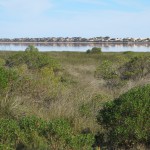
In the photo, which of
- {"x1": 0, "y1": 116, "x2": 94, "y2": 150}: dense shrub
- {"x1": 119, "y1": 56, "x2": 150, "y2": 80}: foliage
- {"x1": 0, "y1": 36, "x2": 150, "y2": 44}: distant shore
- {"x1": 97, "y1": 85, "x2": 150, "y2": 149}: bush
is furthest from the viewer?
{"x1": 0, "y1": 36, "x2": 150, "y2": 44}: distant shore

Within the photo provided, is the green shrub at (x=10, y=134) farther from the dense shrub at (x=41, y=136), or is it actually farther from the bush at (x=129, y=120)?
the bush at (x=129, y=120)

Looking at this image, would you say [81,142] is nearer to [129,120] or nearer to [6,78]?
[129,120]

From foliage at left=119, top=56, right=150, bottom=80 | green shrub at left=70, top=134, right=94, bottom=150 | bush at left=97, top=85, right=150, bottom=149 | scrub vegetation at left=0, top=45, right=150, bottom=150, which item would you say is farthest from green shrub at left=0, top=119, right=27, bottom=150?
foliage at left=119, top=56, right=150, bottom=80

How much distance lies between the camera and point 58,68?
2131cm

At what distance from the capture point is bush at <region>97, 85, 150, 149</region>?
8.07 m

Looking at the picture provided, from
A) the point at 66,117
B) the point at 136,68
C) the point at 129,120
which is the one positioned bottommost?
the point at 136,68

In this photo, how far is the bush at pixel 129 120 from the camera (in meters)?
8.07

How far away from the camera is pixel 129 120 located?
26.5ft

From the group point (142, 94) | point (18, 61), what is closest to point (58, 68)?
point (18, 61)

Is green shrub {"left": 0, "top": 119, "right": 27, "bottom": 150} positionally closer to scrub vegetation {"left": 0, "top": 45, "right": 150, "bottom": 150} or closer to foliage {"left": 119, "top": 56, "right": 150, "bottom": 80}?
scrub vegetation {"left": 0, "top": 45, "right": 150, "bottom": 150}

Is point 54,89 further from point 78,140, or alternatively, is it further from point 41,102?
point 78,140

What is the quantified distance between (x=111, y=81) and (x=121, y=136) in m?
10.1

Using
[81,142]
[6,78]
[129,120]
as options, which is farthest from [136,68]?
[81,142]

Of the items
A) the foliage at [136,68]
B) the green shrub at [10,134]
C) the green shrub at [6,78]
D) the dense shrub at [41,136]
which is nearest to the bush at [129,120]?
the dense shrub at [41,136]
